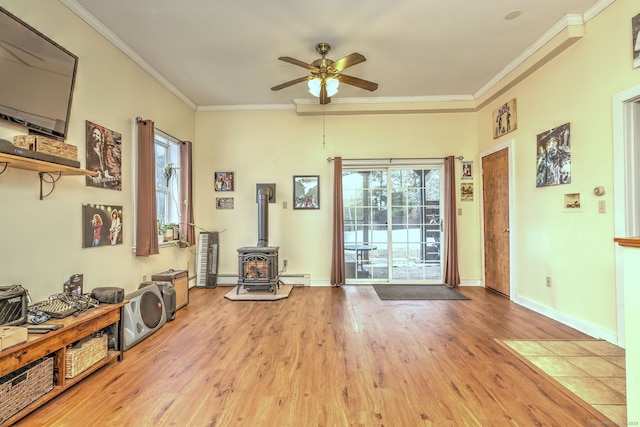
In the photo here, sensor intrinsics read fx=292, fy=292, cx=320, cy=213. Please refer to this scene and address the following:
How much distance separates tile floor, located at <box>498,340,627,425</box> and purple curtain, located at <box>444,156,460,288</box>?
2.12 m

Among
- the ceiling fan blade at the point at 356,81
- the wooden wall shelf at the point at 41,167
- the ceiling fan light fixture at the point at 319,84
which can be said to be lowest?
the wooden wall shelf at the point at 41,167

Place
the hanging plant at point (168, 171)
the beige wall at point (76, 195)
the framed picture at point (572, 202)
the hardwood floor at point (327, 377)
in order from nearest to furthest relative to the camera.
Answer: the hardwood floor at point (327, 377)
the beige wall at point (76, 195)
the framed picture at point (572, 202)
the hanging plant at point (168, 171)

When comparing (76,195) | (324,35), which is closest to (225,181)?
(76,195)

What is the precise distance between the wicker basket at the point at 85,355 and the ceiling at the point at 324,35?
2.82 m

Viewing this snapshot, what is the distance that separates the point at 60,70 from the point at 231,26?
5.01 ft

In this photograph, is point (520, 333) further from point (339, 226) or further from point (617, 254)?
point (339, 226)

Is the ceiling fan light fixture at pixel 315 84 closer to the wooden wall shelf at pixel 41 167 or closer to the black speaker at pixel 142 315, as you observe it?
the wooden wall shelf at pixel 41 167

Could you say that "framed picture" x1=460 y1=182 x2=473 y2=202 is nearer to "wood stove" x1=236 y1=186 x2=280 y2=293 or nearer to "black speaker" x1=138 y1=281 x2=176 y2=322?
"wood stove" x1=236 y1=186 x2=280 y2=293

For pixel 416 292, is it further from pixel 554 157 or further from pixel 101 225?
pixel 101 225

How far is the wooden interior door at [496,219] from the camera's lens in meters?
4.19

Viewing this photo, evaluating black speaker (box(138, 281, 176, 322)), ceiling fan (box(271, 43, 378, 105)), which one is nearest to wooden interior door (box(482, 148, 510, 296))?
ceiling fan (box(271, 43, 378, 105))

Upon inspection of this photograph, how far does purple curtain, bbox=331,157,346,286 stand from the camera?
4.84m

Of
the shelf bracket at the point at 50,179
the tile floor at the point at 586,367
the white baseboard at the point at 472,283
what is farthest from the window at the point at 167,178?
the white baseboard at the point at 472,283

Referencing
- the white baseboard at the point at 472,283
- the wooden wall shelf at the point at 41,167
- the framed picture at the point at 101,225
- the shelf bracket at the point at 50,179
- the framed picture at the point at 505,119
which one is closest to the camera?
the wooden wall shelf at the point at 41,167
